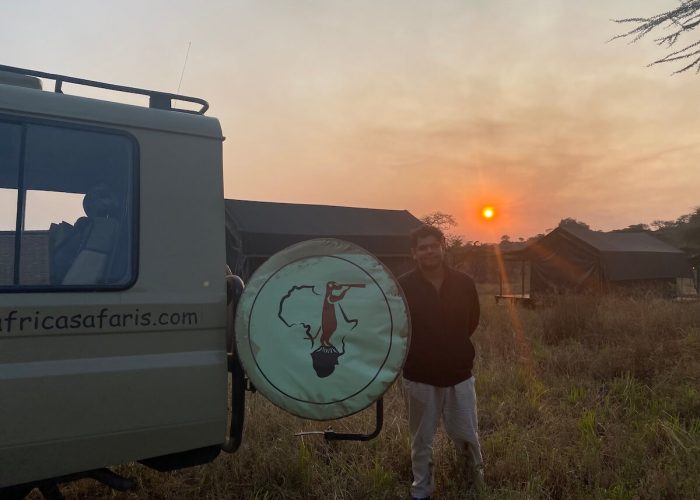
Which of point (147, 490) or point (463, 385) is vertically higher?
point (463, 385)

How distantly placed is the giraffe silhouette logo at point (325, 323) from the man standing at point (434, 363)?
929 millimetres

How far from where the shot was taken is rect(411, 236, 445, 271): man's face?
138 inches

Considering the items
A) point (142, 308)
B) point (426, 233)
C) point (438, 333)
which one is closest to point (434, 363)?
point (438, 333)

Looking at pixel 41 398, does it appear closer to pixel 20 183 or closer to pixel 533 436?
pixel 20 183

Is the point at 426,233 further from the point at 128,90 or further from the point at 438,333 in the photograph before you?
the point at 128,90

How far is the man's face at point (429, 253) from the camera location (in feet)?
11.5

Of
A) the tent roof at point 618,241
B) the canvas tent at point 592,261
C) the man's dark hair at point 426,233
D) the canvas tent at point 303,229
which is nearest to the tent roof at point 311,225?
the canvas tent at point 303,229

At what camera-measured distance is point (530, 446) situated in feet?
13.8

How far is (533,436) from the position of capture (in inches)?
174

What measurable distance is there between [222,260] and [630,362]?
596 cm

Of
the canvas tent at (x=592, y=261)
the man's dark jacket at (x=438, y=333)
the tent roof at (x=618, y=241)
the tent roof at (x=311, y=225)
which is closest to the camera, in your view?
the man's dark jacket at (x=438, y=333)

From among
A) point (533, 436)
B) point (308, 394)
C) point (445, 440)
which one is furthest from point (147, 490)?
point (533, 436)

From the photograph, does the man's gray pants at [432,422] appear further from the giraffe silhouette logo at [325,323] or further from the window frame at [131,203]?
the window frame at [131,203]

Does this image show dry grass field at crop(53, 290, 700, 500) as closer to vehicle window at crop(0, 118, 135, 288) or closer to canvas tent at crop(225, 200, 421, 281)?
vehicle window at crop(0, 118, 135, 288)
